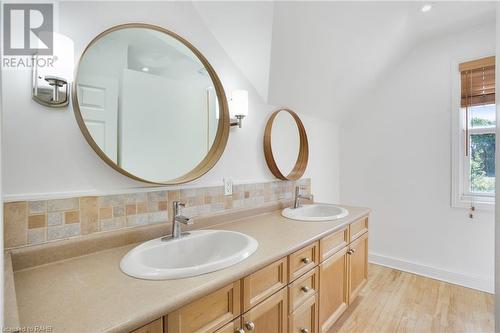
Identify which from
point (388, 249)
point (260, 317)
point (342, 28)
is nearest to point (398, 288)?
point (388, 249)

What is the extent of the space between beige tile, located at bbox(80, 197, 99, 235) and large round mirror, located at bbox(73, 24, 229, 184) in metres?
0.19

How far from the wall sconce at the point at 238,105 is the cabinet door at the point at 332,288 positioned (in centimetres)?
107

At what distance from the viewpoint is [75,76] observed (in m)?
1.05

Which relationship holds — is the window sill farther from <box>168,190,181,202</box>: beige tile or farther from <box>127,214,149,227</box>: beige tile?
<box>127,214,149,227</box>: beige tile

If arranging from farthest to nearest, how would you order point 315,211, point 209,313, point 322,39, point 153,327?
1. point 315,211
2. point 322,39
3. point 209,313
4. point 153,327

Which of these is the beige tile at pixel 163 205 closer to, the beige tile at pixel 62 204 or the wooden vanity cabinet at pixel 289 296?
the beige tile at pixel 62 204

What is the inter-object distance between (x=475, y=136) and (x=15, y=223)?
3.45 meters

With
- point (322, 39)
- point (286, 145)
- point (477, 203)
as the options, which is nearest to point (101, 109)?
point (286, 145)

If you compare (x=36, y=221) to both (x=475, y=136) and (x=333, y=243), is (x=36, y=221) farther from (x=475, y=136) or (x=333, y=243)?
(x=475, y=136)

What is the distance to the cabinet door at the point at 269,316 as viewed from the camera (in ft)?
3.25

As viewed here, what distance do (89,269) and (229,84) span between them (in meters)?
1.33

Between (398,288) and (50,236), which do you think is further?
(398,288)

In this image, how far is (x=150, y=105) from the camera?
1331mm

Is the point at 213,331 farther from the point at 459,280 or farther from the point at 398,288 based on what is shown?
the point at 459,280
